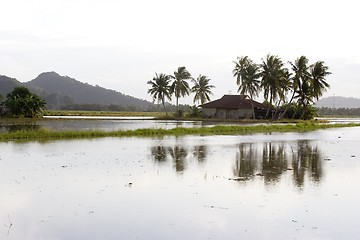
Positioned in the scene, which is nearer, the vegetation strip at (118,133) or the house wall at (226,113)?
the vegetation strip at (118,133)

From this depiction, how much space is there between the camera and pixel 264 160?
54.7 ft

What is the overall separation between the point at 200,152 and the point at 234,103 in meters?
39.4

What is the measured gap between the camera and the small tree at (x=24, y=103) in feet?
164

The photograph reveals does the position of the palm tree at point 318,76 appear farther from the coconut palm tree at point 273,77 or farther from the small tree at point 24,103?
the small tree at point 24,103

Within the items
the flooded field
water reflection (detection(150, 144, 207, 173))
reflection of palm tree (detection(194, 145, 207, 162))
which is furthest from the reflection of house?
the flooded field

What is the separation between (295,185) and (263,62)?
42.0 m

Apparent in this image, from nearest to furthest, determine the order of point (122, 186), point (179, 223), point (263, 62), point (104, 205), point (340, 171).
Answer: point (179, 223) → point (104, 205) → point (122, 186) → point (340, 171) → point (263, 62)

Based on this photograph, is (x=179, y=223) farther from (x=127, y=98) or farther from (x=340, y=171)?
(x=127, y=98)

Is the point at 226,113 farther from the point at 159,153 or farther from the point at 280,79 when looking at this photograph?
the point at 159,153

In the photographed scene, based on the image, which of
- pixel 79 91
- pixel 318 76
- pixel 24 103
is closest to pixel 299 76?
pixel 318 76

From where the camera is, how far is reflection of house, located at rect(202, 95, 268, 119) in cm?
5700

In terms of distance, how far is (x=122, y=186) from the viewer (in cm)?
1108

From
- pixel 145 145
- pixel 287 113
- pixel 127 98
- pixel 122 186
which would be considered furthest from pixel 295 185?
pixel 127 98

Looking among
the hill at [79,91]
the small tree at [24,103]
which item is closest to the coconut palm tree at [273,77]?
the small tree at [24,103]
